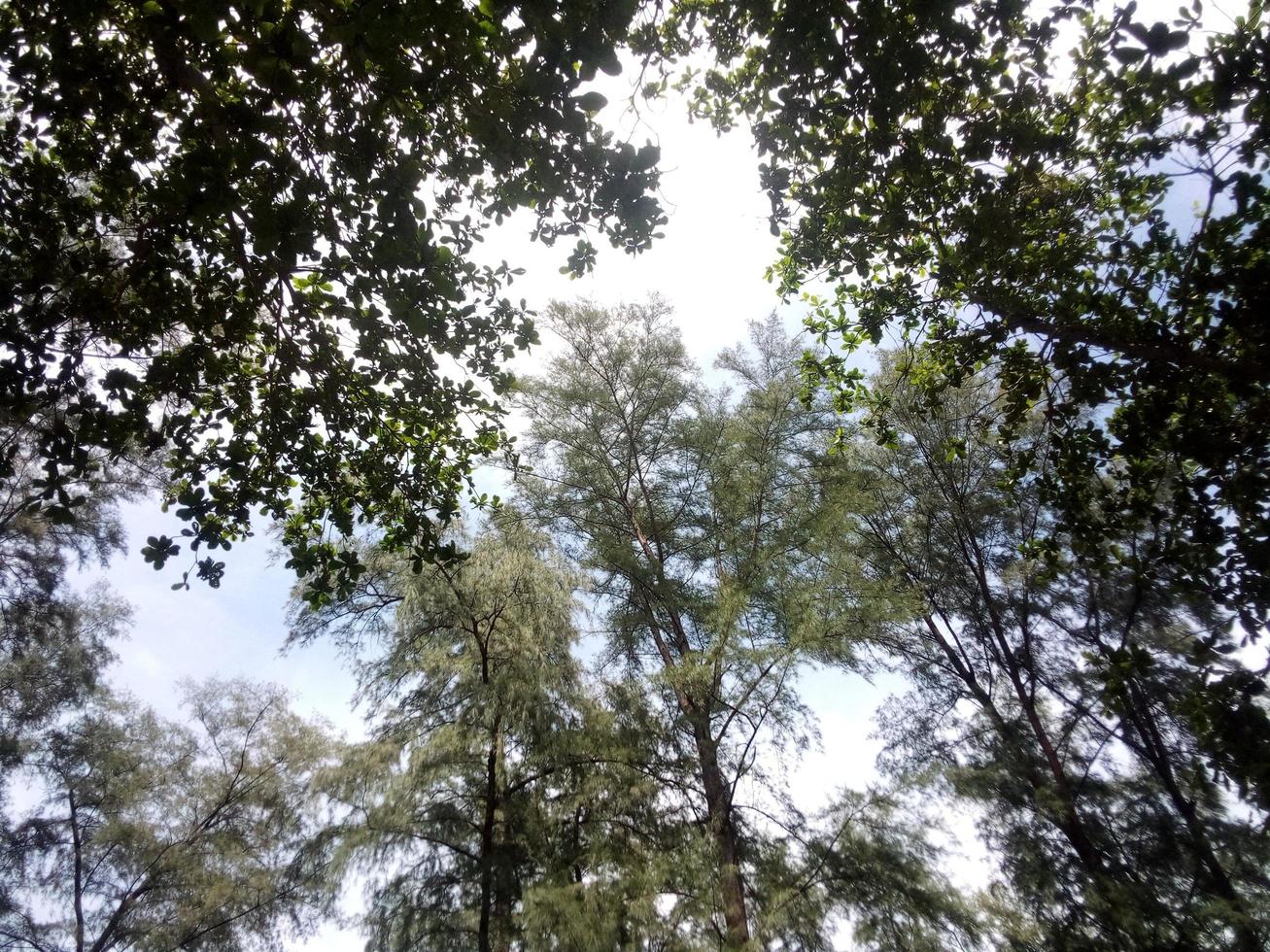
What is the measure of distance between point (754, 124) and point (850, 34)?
0.59m

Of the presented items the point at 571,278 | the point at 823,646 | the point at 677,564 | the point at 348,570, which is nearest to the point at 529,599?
the point at 677,564

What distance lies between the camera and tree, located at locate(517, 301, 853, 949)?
563 cm

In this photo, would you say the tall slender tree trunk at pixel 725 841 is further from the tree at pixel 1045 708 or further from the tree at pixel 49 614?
the tree at pixel 49 614

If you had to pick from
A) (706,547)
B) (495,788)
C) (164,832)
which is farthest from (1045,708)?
(164,832)

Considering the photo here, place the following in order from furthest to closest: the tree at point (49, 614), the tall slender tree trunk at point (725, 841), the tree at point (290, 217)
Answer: the tree at point (49, 614)
the tall slender tree trunk at point (725, 841)
the tree at point (290, 217)

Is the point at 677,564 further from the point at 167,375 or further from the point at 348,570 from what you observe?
the point at 167,375

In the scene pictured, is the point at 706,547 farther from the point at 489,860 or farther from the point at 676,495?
the point at 489,860

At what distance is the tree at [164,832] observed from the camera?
741cm

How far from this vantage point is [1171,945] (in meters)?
4.72

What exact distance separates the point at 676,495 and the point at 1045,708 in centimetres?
499

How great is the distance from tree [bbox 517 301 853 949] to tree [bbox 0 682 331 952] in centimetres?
458

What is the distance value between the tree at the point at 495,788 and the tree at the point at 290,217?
239 centimetres

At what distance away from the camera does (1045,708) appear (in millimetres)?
6855

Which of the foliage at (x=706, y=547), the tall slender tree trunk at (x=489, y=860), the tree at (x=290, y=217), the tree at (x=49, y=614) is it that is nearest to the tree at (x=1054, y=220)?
the tree at (x=290, y=217)
